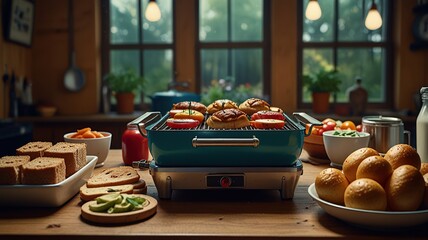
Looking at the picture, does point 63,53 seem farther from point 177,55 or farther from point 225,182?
point 225,182

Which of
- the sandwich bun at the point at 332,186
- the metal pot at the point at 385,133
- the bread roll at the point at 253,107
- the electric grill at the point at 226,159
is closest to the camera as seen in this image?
the sandwich bun at the point at 332,186

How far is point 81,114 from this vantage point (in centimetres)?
418

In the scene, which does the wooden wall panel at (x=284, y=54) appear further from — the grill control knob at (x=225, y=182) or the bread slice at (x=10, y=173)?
the bread slice at (x=10, y=173)

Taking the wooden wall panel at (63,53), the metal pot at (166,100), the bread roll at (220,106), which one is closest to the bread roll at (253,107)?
the bread roll at (220,106)

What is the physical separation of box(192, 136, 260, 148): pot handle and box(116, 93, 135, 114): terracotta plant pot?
296 cm

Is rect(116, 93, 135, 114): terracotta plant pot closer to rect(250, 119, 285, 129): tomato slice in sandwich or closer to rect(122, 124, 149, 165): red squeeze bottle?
rect(122, 124, 149, 165): red squeeze bottle

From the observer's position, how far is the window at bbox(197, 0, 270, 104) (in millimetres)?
4277

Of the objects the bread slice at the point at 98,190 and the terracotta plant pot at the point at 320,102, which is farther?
the terracotta plant pot at the point at 320,102

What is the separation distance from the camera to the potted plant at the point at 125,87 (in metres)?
4.04

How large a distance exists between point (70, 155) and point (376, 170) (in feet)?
2.70

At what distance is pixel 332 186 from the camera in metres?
1.13

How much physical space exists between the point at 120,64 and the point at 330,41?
1936 millimetres

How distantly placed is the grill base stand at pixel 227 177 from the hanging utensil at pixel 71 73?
3121mm

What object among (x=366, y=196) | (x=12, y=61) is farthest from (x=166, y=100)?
(x=366, y=196)
